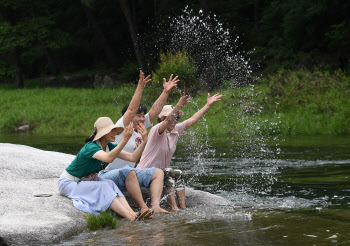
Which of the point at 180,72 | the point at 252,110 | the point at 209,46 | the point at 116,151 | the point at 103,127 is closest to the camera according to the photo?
the point at 116,151

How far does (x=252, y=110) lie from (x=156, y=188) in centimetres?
1348

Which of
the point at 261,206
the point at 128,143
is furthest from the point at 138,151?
the point at 261,206

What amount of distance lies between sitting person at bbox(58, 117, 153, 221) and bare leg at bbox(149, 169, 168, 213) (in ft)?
1.54

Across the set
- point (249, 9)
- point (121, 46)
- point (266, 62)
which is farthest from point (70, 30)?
point (266, 62)

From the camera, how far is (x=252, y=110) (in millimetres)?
20297

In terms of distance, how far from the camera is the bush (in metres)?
21.8

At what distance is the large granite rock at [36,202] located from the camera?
221 inches

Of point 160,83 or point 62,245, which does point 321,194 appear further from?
point 160,83

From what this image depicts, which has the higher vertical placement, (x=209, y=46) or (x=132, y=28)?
(x=132, y=28)

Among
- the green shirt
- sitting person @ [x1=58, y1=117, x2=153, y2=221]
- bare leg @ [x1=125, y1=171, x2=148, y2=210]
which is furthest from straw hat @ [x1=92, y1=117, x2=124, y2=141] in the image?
bare leg @ [x1=125, y1=171, x2=148, y2=210]

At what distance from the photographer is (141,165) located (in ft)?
25.3

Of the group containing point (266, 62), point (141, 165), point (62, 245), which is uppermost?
point (266, 62)

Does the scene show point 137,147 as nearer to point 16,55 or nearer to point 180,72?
point 180,72

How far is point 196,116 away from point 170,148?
0.74m
